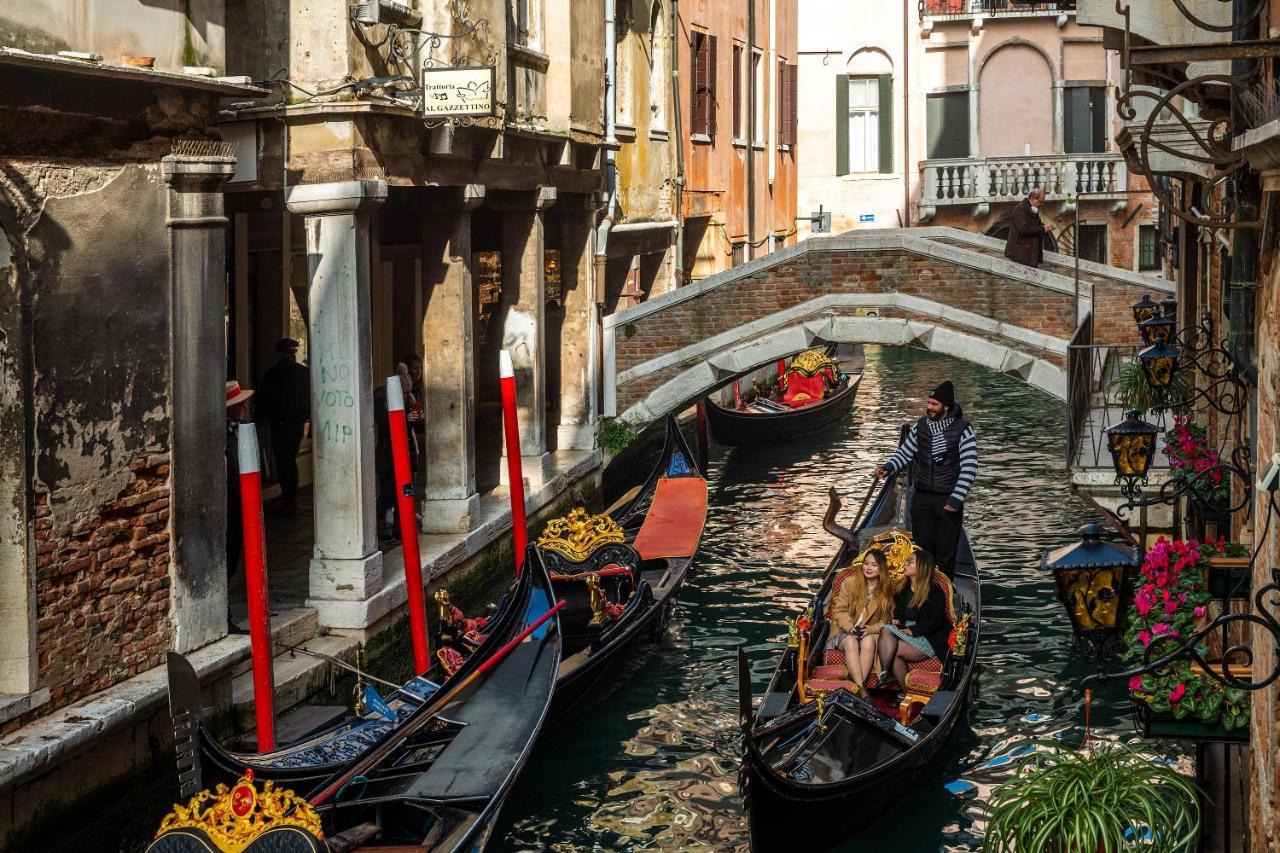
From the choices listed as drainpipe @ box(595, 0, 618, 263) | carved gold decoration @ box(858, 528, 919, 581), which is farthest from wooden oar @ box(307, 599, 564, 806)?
drainpipe @ box(595, 0, 618, 263)

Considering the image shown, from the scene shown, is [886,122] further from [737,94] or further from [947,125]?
[737,94]

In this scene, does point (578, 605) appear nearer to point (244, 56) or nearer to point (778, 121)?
point (244, 56)

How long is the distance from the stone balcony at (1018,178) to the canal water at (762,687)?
5754 millimetres

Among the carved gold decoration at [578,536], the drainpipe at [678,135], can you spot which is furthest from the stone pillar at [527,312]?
the drainpipe at [678,135]

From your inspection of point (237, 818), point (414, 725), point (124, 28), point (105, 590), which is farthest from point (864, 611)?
point (124, 28)

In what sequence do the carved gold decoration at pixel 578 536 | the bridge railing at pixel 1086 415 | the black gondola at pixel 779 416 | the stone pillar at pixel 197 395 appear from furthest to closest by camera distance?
the black gondola at pixel 779 416, the bridge railing at pixel 1086 415, the carved gold decoration at pixel 578 536, the stone pillar at pixel 197 395

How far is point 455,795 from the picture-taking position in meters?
5.23

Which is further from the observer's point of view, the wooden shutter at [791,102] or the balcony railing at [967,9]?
the balcony railing at [967,9]

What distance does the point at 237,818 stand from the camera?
158 inches

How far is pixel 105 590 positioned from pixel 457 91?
A: 287cm

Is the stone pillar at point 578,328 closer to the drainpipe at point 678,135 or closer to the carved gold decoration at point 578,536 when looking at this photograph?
the drainpipe at point 678,135

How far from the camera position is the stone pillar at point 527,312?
32.8ft

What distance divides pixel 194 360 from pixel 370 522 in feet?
4.89

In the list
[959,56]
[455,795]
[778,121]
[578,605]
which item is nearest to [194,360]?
[455,795]
